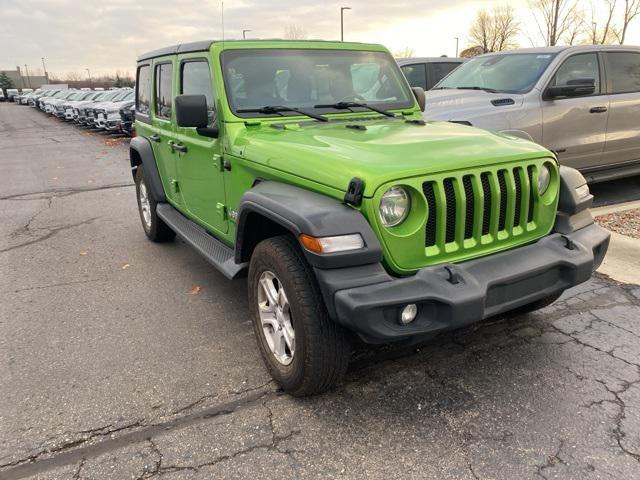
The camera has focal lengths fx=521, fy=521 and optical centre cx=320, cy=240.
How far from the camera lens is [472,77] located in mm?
7168

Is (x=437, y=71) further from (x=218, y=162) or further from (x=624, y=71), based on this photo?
(x=218, y=162)

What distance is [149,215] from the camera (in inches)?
224

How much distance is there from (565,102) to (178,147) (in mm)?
4676

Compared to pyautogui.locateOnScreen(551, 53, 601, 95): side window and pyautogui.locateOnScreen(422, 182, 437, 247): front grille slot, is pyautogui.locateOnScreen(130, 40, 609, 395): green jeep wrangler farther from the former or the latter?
pyautogui.locateOnScreen(551, 53, 601, 95): side window

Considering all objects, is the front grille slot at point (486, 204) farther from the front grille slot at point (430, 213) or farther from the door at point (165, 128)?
the door at point (165, 128)

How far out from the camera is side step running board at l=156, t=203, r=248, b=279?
3363 mm

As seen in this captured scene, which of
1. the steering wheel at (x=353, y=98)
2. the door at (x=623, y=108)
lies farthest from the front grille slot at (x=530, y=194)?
the door at (x=623, y=108)

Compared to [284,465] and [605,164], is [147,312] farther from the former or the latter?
[605,164]

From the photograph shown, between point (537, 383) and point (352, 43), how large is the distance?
2854 mm

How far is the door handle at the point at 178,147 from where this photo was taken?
4257 millimetres

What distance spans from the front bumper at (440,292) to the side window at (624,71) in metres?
5.23

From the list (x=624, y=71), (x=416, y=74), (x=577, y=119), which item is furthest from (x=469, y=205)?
(x=416, y=74)

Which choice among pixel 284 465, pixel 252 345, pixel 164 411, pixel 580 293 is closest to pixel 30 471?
pixel 164 411

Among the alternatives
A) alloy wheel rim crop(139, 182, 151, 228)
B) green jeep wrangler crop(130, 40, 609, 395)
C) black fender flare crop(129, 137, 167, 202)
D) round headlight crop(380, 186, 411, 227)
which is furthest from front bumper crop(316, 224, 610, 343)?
alloy wheel rim crop(139, 182, 151, 228)
